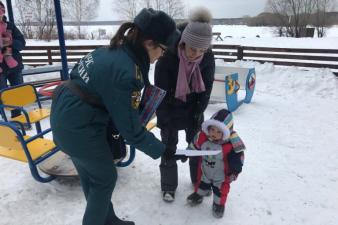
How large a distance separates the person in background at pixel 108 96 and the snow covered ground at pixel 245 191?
1.00 meters

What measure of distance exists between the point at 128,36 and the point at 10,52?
12.2ft

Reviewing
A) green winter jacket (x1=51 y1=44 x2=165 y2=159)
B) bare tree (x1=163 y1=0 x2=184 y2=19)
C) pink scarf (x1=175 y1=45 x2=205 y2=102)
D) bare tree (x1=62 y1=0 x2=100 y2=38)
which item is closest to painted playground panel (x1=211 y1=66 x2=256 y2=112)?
pink scarf (x1=175 y1=45 x2=205 y2=102)

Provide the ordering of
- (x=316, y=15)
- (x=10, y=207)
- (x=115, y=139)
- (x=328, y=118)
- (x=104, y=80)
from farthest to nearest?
(x=316, y=15)
(x=328, y=118)
(x=10, y=207)
(x=115, y=139)
(x=104, y=80)

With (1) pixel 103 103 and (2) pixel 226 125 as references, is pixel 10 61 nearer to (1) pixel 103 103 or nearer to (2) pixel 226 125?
(1) pixel 103 103

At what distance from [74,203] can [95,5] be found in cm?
2688

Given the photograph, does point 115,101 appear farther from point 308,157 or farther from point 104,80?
point 308,157

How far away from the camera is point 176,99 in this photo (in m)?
2.48

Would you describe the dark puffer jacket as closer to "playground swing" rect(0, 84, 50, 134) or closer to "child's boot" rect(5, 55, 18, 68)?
"playground swing" rect(0, 84, 50, 134)

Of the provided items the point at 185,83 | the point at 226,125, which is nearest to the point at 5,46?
the point at 185,83

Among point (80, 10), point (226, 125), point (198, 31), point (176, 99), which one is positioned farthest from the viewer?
point (80, 10)

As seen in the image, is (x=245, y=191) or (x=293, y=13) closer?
(x=245, y=191)

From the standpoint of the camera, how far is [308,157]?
11.9 ft

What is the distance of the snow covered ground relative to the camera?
251 cm

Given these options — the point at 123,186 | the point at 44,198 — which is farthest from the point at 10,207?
the point at 123,186
